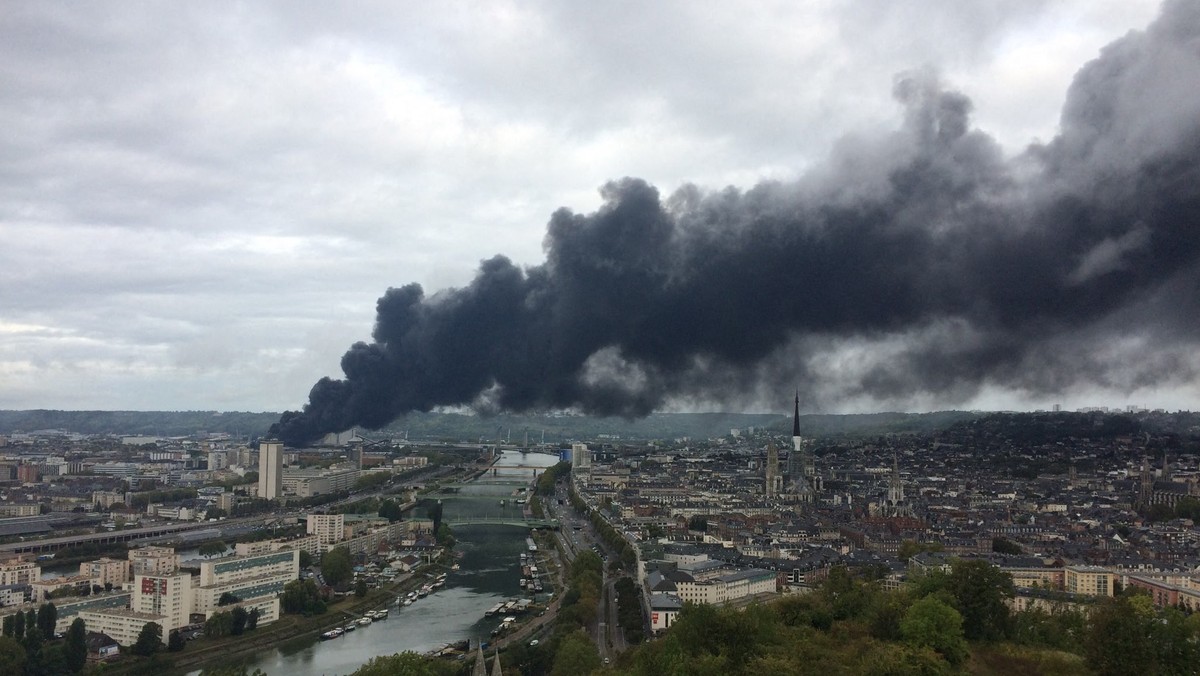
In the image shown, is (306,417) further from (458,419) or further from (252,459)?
(458,419)

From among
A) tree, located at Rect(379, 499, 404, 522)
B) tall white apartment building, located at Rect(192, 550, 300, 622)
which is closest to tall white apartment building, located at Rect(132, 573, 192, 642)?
tall white apartment building, located at Rect(192, 550, 300, 622)

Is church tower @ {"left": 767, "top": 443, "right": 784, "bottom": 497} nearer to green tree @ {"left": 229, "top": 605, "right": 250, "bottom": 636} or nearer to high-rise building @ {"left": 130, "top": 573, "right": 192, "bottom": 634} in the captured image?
green tree @ {"left": 229, "top": 605, "right": 250, "bottom": 636}

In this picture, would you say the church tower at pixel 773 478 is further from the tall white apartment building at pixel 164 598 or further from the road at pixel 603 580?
the tall white apartment building at pixel 164 598

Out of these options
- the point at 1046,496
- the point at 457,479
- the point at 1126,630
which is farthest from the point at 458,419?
the point at 1126,630

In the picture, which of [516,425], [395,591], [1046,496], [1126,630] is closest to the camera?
[1126,630]

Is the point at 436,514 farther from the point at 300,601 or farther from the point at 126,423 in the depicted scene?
the point at 126,423

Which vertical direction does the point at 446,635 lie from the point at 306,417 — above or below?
below

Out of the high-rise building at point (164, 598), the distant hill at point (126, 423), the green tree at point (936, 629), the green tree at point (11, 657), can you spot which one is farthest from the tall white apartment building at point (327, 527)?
the distant hill at point (126, 423)
